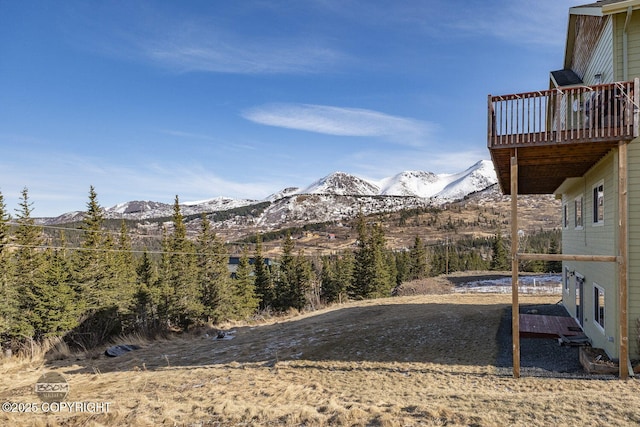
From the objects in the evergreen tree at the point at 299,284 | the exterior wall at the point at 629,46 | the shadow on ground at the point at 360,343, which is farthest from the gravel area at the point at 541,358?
the evergreen tree at the point at 299,284

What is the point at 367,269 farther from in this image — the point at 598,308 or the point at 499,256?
the point at 598,308

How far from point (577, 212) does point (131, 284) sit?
33464mm

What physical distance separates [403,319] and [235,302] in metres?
21.3

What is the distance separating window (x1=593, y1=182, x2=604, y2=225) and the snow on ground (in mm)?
16131

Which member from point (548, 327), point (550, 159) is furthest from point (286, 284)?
point (550, 159)

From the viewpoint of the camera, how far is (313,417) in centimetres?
668

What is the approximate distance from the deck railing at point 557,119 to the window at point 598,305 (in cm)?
451

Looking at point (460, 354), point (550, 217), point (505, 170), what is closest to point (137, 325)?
point (460, 354)

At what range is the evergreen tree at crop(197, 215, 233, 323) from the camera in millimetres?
31641

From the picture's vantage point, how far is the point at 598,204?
10.6 metres

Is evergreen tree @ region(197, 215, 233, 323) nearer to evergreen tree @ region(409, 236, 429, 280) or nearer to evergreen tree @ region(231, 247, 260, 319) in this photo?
evergreen tree @ region(231, 247, 260, 319)

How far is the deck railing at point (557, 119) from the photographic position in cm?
775

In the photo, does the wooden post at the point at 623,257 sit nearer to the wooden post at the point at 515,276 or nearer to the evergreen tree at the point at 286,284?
the wooden post at the point at 515,276

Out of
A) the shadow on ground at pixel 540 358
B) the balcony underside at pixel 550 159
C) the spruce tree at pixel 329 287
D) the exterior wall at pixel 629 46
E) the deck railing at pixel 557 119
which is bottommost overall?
the spruce tree at pixel 329 287
